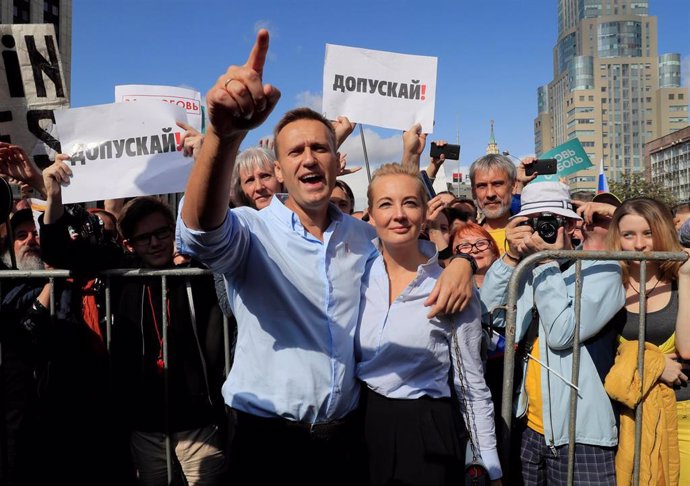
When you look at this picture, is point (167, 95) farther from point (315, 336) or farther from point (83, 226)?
point (315, 336)

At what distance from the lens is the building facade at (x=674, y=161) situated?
101 meters

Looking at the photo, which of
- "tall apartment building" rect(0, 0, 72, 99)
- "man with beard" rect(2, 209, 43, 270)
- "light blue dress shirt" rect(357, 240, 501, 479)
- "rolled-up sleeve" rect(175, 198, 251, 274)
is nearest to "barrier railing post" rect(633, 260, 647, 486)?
"light blue dress shirt" rect(357, 240, 501, 479)

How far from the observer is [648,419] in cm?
295

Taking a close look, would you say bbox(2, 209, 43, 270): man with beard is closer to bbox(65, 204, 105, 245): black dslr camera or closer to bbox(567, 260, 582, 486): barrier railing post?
bbox(65, 204, 105, 245): black dslr camera

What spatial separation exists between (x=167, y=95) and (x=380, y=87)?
2.29 metres

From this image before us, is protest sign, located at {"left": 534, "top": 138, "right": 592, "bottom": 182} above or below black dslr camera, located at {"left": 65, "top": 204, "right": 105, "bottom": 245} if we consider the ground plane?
above

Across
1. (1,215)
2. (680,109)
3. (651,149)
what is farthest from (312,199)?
(680,109)

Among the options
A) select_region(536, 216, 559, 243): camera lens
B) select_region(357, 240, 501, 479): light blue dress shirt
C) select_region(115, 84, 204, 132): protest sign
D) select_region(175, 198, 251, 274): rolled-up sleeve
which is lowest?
select_region(357, 240, 501, 479): light blue dress shirt

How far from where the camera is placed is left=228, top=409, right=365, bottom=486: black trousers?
2303 millimetres

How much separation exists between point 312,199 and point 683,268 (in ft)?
6.45

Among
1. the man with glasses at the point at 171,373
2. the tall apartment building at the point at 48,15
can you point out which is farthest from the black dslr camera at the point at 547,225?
the tall apartment building at the point at 48,15

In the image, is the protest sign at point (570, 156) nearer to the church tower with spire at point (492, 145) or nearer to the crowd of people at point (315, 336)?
the crowd of people at point (315, 336)

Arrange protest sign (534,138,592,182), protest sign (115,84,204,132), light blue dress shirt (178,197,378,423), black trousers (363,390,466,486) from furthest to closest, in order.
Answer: protest sign (534,138,592,182), protest sign (115,84,204,132), black trousers (363,390,466,486), light blue dress shirt (178,197,378,423)

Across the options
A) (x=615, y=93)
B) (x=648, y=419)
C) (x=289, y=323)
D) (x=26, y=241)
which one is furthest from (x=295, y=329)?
(x=615, y=93)
